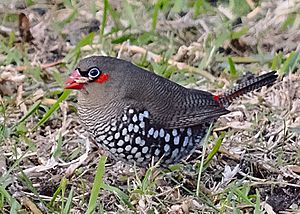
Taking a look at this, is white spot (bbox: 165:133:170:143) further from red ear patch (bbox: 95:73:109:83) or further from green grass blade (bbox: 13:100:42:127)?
green grass blade (bbox: 13:100:42:127)

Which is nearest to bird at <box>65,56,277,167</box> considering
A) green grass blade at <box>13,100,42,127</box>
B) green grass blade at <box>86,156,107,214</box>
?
green grass blade at <box>86,156,107,214</box>

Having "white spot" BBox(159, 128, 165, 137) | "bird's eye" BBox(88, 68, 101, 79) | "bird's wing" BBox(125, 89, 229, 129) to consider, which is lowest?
"white spot" BBox(159, 128, 165, 137)

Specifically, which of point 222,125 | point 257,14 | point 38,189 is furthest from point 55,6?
point 38,189

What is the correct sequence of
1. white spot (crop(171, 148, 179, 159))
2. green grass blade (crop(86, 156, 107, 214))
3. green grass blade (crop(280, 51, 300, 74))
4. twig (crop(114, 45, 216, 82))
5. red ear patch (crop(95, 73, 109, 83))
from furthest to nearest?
1. twig (crop(114, 45, 216, 82))
2. green grass blade (crop(280, 51, 300, 74))
3. white spot (crop(171, 148, 179, 159))
4. red ear patch (crop(95, 73, 109, 83))
5. green grass blade (crop(86, 156, 107, 214))

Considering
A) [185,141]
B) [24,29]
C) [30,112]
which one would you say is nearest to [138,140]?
[185,141]

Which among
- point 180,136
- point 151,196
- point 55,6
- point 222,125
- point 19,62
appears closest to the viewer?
point 151,196

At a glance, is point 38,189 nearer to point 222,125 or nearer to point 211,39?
point 222,125
